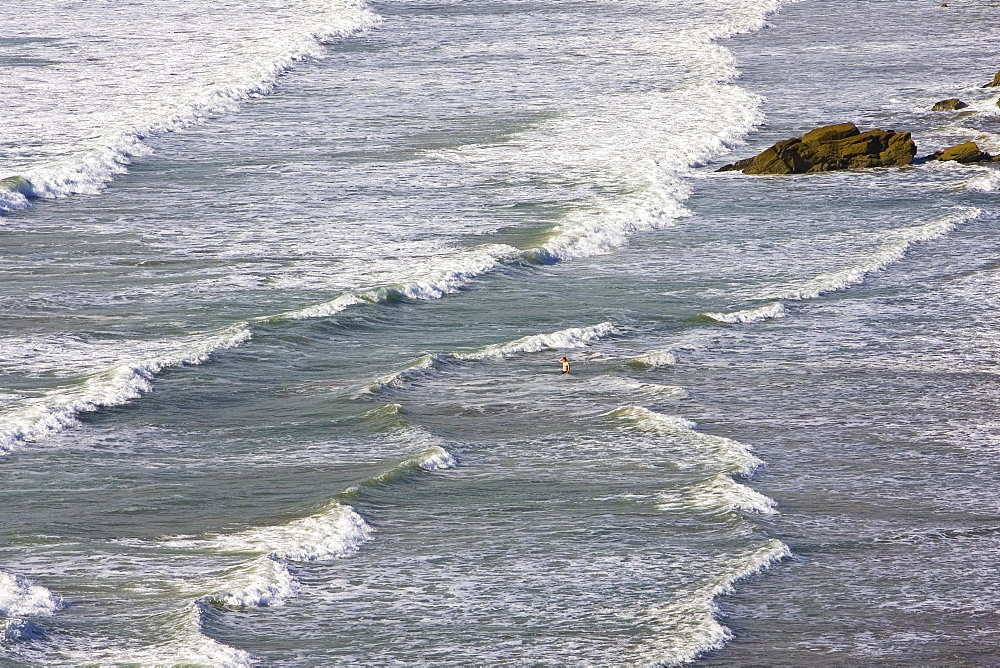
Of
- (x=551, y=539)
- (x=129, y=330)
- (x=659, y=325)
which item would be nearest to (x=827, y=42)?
(x=659, y=325)

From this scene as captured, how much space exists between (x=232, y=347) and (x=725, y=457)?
734cm

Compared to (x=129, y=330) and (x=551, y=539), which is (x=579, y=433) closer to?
(x=551, y=539)

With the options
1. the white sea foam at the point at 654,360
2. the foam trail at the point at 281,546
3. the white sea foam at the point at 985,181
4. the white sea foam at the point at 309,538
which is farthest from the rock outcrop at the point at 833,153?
the white sea foam at the point at 309,538

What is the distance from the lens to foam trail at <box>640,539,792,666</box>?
11711mm

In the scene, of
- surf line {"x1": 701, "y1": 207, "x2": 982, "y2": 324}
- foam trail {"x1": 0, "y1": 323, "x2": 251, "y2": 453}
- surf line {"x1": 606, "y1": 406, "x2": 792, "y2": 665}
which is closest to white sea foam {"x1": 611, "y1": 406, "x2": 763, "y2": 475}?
surf line {"x1": 606, "y1": 406, "x2": 792, "y2": 665}

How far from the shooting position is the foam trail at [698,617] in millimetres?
11711

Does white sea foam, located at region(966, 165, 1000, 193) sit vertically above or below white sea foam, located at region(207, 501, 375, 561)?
above

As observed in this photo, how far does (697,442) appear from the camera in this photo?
53.2ft

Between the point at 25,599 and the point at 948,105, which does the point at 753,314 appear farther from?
the point at 948,105

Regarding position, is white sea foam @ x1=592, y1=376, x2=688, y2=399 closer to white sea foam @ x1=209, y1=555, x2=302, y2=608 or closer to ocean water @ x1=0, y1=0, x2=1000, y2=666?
ocean water @ x1=0, y1=0, x2=1000, y2=666

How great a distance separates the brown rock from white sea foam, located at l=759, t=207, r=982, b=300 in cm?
421

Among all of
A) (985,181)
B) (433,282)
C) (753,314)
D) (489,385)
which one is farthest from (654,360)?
(985,181)

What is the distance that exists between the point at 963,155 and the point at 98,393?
21113mm

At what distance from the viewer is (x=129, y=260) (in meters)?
24.1
